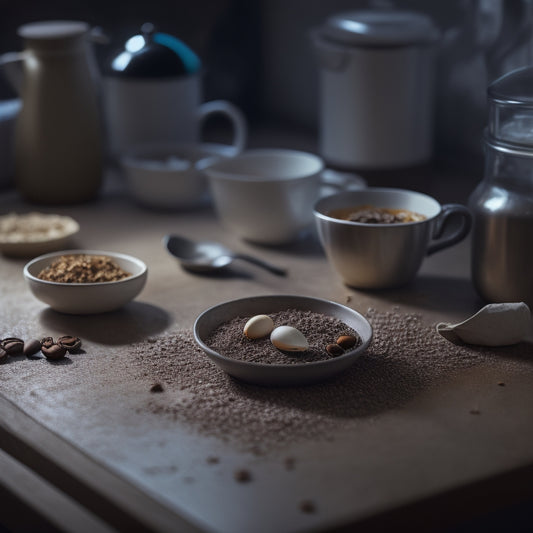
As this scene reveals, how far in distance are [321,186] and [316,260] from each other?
20 cm

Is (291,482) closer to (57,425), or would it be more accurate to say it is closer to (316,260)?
(57,425)

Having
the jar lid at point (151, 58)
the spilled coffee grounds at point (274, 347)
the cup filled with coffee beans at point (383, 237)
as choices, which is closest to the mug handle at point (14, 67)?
the jar lid at point (151, 58)

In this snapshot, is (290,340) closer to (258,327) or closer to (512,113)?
(258,327)

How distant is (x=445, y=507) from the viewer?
2.27ft

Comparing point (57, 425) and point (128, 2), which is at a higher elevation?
point (128, 2)

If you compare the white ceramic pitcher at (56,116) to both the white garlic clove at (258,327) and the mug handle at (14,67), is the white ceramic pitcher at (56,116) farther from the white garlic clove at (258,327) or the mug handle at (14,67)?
the white garlic clove at (258,327)

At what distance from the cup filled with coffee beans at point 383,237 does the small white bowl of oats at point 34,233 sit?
0.38 metres

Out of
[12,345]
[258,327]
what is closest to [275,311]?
[258,327]

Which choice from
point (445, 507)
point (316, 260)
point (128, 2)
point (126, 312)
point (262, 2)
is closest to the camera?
point (445, 507)

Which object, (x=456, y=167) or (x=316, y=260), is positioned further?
(x=456, y=167)

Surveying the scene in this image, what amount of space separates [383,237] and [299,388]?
28 centimetres

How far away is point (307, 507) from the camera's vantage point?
0.66 m

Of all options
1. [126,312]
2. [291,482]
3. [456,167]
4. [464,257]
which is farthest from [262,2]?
[291,482]

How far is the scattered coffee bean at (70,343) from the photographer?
95cm
